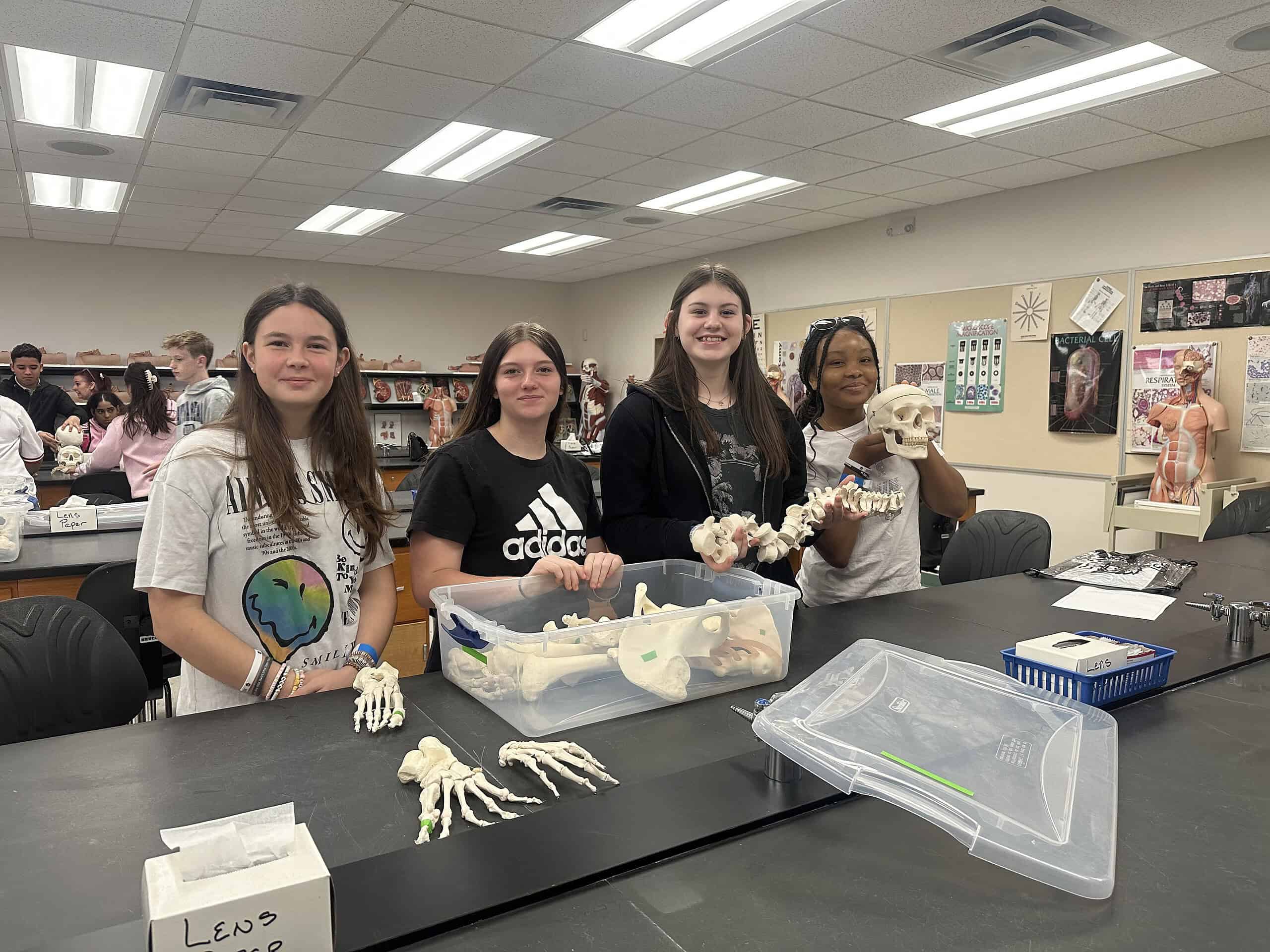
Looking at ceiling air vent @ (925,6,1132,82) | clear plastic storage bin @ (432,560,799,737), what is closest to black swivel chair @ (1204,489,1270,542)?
ceiling air vent @ (925,6,1132,82)

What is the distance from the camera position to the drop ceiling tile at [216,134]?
4.31 metres

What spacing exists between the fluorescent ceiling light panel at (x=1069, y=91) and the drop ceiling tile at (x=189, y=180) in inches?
167

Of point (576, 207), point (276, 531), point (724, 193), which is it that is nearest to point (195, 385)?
point (276, 531)

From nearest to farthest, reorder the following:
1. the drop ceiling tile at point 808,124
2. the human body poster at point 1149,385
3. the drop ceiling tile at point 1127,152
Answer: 1. the drop ceiling tile at point 808,124
2. the drop ceiling tile at point 1127,152
3. the human body poster at point 1149,385

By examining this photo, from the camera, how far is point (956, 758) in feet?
2.98

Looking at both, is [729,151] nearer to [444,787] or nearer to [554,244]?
[554,244]

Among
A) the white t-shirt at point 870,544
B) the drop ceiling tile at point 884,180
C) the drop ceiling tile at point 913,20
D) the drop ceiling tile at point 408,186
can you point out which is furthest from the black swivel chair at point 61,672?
the drop ceiling tile at point 884,180

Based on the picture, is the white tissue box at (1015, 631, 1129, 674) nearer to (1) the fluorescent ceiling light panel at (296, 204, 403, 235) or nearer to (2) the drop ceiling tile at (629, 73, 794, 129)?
(2) the drop ceiling tile at (629, 73, 794, 129)

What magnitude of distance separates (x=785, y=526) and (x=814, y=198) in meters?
4.93

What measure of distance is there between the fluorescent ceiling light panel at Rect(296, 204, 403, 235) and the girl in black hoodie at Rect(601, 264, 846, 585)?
16.9 ft

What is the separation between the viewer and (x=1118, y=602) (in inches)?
76.8

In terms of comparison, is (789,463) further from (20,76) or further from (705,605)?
(20,76)

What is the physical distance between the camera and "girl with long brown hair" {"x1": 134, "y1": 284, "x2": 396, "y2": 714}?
1395 mm

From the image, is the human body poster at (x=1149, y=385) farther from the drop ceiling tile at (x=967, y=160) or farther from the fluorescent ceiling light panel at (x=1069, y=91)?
the fluorescent ceiling light panel at (x=1069, y=91)
